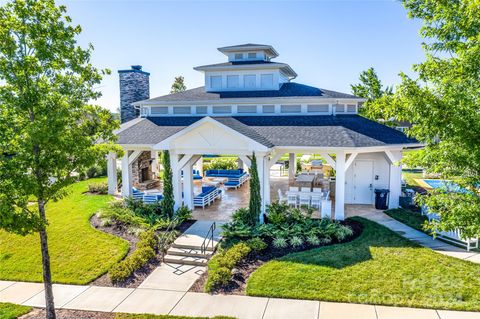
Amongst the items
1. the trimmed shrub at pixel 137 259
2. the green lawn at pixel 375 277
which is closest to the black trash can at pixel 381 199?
the green lawn at pixel 375 277

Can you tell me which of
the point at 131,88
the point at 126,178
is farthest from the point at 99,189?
the point at 131,88

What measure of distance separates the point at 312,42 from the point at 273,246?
1171 centimetres

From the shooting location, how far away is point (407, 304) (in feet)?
28.0

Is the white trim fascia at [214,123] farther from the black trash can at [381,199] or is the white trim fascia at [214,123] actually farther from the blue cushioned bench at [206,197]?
the black trash can at [381,199]

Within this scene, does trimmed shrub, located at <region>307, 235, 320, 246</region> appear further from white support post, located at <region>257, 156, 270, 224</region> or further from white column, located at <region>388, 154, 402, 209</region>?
white column, located at <region>388, 154, 402, 209</region>

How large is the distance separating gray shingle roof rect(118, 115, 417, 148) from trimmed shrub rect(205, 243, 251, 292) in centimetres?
512

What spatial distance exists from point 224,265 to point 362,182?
10344 mm

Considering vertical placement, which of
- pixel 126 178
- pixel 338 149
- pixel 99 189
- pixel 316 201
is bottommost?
pixel 316 201

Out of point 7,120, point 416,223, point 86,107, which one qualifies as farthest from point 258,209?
point 7,120

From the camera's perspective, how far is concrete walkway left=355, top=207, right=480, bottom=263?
440 inches

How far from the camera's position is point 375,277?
32.0ft

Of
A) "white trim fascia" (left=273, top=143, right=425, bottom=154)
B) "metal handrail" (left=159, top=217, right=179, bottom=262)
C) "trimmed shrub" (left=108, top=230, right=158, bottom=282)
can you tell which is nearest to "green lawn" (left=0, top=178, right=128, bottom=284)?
"trimmed shrub" (left=108, top=230, right=158, bottom=282)

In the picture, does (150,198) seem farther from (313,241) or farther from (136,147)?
(313,241)

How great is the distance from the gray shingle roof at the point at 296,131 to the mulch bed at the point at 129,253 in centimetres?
468
